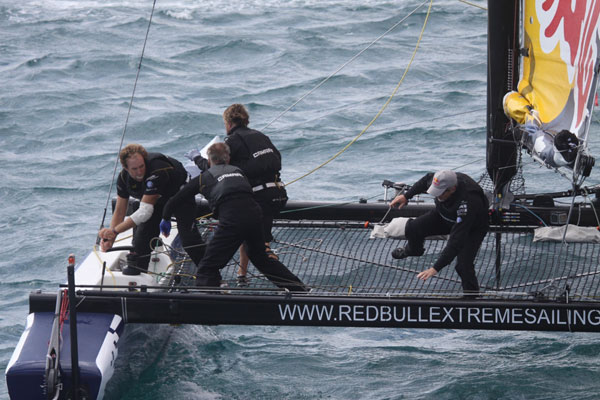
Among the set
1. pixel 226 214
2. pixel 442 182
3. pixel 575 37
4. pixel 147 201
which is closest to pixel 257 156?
pixel 226 214

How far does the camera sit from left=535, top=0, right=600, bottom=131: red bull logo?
6.43 metres

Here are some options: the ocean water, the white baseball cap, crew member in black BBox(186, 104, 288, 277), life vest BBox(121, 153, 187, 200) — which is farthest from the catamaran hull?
the white baseball cap

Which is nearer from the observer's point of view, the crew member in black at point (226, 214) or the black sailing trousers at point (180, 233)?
the crew member in black at point (226, 214)

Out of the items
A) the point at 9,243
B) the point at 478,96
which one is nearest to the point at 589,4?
the point at 9,243

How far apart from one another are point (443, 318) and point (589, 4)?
2334 millimetres

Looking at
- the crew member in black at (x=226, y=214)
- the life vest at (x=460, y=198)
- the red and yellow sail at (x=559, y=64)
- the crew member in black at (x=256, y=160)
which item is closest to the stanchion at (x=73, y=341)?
the crew member in black at (x=226, y=214)

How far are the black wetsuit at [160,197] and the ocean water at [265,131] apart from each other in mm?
445

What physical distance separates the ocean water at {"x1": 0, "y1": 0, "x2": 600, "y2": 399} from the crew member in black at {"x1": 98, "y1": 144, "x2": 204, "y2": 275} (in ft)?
1.47

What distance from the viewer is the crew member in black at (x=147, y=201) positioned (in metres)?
6.89

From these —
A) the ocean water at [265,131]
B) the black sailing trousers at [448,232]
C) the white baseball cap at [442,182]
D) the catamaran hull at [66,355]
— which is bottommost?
the ocean water at [265,131]

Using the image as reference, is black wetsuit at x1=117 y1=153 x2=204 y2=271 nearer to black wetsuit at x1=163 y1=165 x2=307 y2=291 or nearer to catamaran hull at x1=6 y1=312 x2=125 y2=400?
black wetsuit at x1=163 y1=165 x2=307 y2=291

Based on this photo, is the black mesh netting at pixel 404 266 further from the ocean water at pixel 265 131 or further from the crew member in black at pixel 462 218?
the ocean water at pixel 265 131

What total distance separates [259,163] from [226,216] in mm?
715

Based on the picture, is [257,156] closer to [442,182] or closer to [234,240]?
[234,240]
